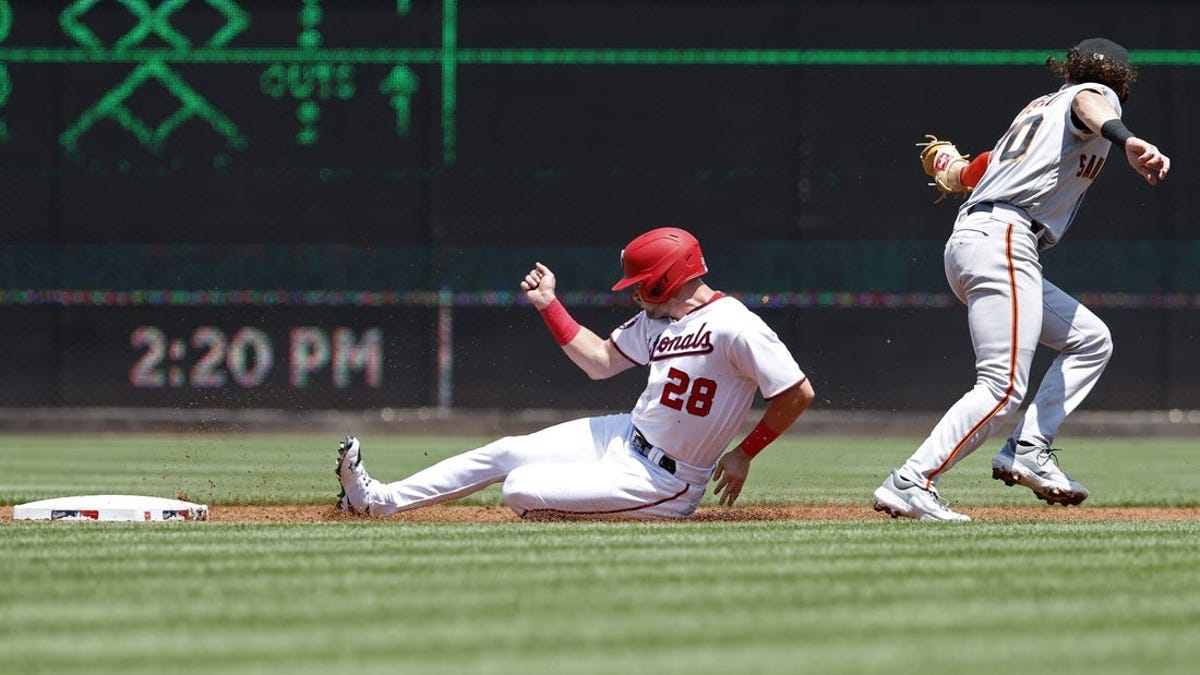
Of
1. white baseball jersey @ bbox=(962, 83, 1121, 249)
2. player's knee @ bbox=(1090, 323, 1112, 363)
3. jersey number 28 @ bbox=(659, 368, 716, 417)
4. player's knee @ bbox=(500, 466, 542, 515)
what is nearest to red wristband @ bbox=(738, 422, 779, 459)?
jersey number 28 @ bbox=(659, 368, 716, 417)

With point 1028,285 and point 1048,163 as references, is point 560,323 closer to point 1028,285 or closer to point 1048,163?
point 1028,285

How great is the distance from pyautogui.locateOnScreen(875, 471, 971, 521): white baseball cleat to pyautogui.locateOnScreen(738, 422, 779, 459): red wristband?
426 mm

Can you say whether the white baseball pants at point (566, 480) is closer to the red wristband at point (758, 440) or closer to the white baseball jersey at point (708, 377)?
the white baseball jersey at point (708, 377)

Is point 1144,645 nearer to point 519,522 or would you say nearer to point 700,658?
point 700,658

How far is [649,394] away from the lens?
233 inches

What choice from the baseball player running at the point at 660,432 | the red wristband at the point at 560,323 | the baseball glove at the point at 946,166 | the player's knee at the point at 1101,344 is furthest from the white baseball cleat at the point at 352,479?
the player's knee at the point at 1101,344

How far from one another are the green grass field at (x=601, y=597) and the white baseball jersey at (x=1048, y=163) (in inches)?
43.0

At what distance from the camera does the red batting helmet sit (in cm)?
586

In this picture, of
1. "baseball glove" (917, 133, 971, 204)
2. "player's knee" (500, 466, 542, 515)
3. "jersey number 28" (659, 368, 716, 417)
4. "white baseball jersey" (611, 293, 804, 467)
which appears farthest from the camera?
"baseball glove" (917, 133, 971, 204)

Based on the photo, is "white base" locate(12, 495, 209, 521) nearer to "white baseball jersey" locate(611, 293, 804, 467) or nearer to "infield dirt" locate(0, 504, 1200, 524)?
"infield dirt" locate(0, 504, 1200, 524)

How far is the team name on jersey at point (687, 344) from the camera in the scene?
5.76 m

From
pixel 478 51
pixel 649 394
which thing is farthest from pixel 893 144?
pixel 649 394

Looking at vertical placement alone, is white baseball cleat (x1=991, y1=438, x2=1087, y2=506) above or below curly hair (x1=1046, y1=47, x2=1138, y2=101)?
below

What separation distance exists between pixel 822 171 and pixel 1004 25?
64.7 inches
